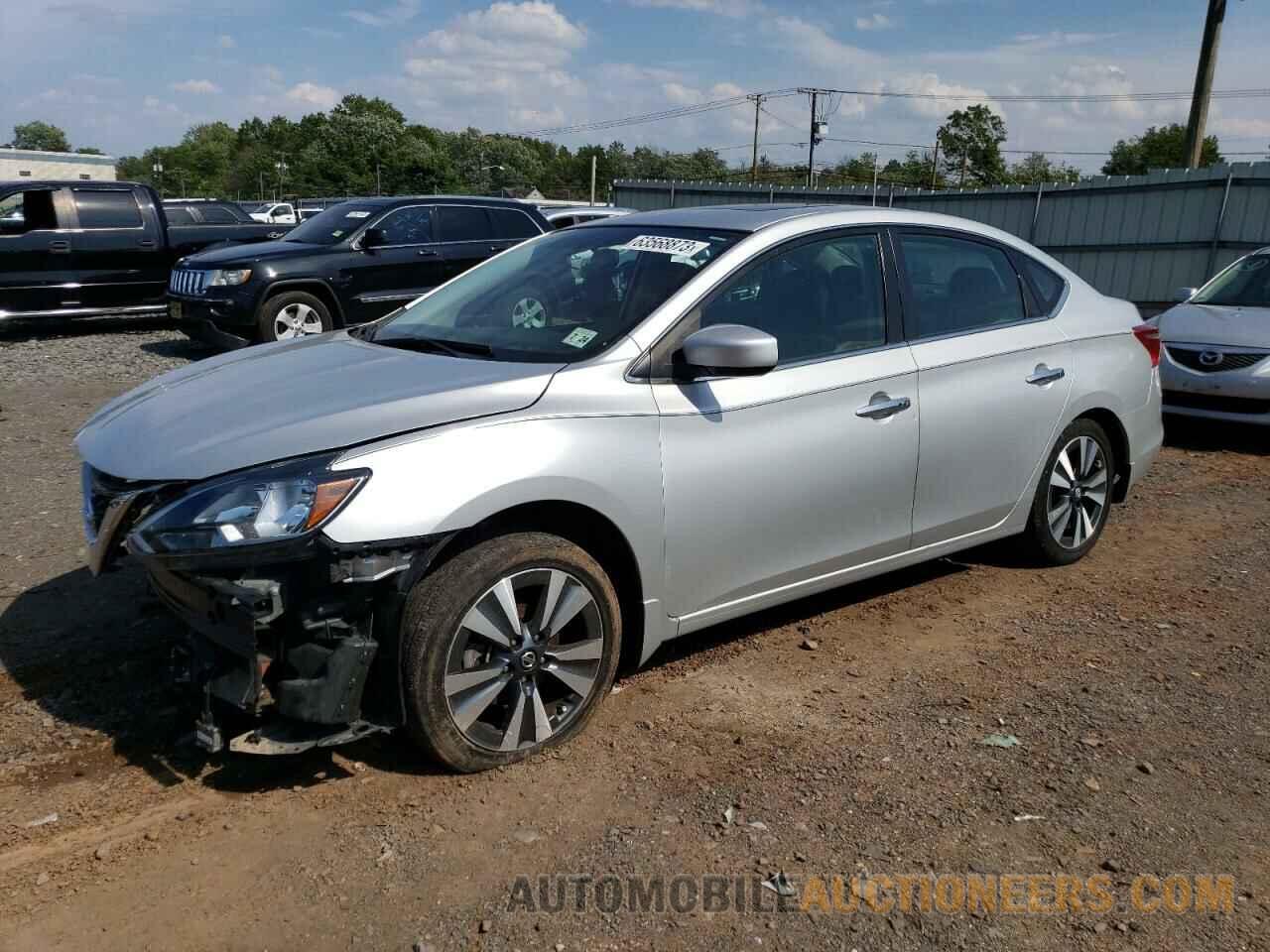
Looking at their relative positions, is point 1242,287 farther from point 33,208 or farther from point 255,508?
point 33,208

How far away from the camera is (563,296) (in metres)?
4.04

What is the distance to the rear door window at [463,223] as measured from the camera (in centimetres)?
1191

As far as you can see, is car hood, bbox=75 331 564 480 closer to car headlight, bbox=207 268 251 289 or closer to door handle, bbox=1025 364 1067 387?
door handle, bbox=1025 364 1067 387

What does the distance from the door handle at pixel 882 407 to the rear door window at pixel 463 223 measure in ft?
28.4

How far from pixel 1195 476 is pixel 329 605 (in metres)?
6.70

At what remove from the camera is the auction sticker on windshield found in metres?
3.97

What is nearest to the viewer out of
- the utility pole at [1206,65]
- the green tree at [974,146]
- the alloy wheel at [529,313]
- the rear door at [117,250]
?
the alloy wheel at [529,313]

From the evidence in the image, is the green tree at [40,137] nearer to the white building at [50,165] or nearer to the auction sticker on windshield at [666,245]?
the white building at [50,165]

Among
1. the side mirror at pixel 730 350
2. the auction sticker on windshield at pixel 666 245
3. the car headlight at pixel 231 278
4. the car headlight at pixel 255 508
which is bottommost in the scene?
the car headlight at pixel 231 278

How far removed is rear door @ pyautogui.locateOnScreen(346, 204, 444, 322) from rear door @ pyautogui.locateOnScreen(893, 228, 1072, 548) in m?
7.82

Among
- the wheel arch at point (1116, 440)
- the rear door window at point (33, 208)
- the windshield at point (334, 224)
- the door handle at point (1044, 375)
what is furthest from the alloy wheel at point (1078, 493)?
the rear door window at point (33, 208)

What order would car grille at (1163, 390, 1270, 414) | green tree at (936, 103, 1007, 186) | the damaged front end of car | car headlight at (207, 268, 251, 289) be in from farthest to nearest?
green tree at (936, 103, 1007, 186), car headlight at (207, 268, 251, 289), car grille at (1163, 390, 1270, 414), the damaged front end of car

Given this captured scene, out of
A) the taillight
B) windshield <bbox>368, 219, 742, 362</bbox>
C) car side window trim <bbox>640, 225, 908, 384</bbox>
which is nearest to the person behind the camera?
car side window trim <bbox>640, 225, 908, 384</bbox>

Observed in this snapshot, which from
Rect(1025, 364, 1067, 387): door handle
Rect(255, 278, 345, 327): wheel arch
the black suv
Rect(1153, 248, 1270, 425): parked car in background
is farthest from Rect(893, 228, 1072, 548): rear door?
Rect(255, 278, 345, 327): wheel arch
